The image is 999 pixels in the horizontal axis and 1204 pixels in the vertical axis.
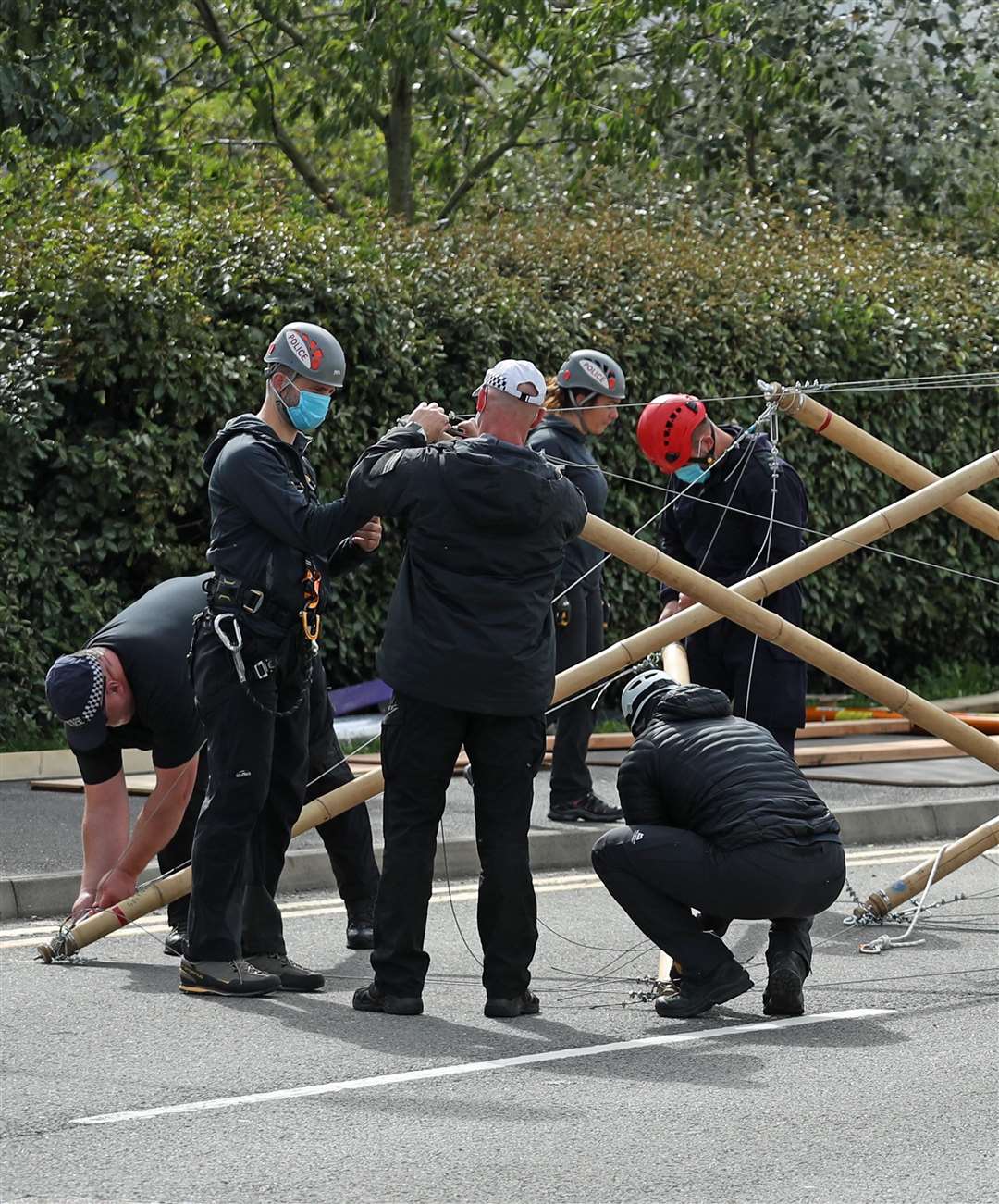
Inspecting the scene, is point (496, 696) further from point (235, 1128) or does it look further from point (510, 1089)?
point (235, 1128)

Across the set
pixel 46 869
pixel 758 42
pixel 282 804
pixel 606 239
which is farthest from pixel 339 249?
pixel 758 42

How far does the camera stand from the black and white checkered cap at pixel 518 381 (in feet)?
21.1

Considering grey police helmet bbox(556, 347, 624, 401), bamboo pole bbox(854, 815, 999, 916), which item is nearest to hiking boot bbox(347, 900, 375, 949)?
bamboo pole bbox(854, 815, 999, 916)

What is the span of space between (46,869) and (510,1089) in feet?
11.8

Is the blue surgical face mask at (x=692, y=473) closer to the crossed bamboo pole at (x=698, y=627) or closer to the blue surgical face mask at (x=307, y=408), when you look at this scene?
the crossed bamboo pole at (x=698, y=627)

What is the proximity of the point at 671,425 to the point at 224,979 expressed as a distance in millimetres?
2737

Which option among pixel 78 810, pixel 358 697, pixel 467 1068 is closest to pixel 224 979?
pixel 467 1068

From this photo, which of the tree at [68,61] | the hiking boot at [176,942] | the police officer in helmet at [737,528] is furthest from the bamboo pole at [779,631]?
the tree at [68,61]

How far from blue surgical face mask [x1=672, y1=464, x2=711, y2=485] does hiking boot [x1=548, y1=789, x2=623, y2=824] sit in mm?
2438

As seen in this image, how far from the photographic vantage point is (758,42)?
21.0 m

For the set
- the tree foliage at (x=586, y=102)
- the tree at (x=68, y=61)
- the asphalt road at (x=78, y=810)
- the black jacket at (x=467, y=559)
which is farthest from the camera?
the tree foliage at (x=586, y=102)

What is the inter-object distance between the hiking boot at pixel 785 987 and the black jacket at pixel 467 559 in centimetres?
107

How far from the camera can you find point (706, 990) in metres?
6.41

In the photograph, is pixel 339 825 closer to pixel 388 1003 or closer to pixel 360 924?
pixel 360 924
